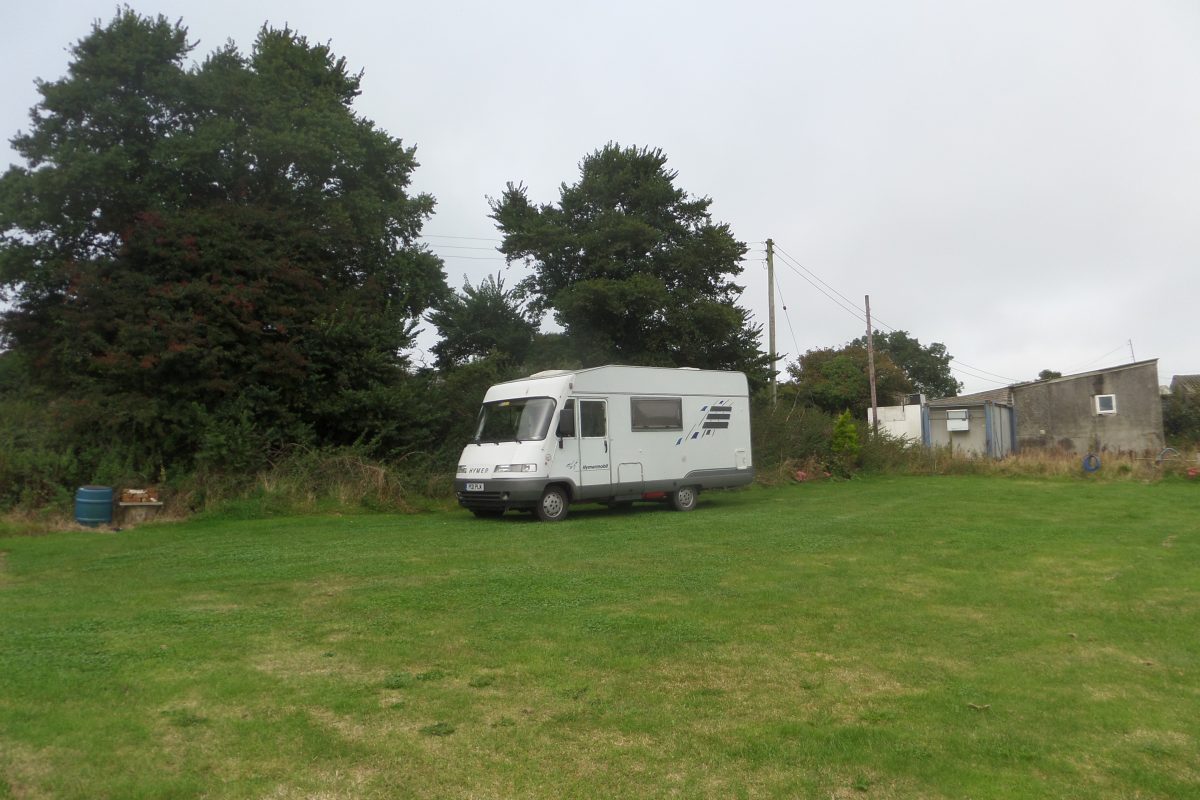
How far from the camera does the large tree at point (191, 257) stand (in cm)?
1642

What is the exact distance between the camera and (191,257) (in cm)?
1681

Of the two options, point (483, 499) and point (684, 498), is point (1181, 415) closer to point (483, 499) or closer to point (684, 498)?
point (684, 498)

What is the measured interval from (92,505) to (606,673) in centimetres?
1203

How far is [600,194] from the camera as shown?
28.7m

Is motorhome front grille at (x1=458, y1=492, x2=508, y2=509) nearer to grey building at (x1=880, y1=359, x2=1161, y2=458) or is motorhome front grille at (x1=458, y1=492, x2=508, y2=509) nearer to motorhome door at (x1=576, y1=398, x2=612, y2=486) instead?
motorhome door at (x1=576, y1=398, x2=612, y2=486)

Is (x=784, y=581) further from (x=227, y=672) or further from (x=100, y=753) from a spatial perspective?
(x=100, y=753)

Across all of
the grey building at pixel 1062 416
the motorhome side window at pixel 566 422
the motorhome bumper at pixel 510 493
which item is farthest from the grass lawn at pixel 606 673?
the grey building at pixel 1062 416

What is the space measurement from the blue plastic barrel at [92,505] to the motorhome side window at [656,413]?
29.4ft

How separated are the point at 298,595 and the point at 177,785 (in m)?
4.40

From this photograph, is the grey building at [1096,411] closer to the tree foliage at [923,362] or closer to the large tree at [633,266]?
the large tree at [633,266]

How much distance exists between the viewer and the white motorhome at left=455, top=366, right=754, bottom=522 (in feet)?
48.1

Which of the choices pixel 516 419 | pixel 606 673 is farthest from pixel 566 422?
pixel 606 673

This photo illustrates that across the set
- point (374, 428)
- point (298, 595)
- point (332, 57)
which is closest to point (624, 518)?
point (374, 428)

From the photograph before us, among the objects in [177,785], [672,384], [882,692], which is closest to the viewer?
[177,785]
